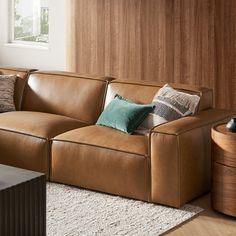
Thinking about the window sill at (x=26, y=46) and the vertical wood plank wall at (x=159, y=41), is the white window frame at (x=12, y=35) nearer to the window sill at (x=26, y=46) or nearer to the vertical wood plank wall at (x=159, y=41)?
the window sill at (x=26, y=46)

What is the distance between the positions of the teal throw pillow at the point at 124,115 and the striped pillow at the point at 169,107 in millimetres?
49

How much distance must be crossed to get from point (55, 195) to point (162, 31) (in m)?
2.14

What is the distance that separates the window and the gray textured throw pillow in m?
2.00

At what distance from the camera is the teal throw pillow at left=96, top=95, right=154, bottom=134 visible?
5.19 meters

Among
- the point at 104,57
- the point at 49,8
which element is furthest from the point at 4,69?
the point at 49,8

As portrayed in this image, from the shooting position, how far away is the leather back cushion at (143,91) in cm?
532

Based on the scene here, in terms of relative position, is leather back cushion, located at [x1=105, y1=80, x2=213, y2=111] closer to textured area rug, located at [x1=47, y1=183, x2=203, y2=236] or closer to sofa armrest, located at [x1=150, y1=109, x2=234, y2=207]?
sofa armrest, located at [x1=150, y1=109, x2=234, y2=207]

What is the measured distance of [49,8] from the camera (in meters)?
7.70

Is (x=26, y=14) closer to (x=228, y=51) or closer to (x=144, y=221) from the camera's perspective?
(x=228, y=51)

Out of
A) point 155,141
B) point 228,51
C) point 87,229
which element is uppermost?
point 228,51

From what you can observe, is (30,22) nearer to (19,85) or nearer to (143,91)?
(19,85)

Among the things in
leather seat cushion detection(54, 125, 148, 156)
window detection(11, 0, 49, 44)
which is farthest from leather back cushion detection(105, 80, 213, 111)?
window detection(11, 0, 49, 44)

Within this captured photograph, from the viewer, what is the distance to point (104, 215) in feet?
15.3

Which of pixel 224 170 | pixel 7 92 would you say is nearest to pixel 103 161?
pixel 224 170
